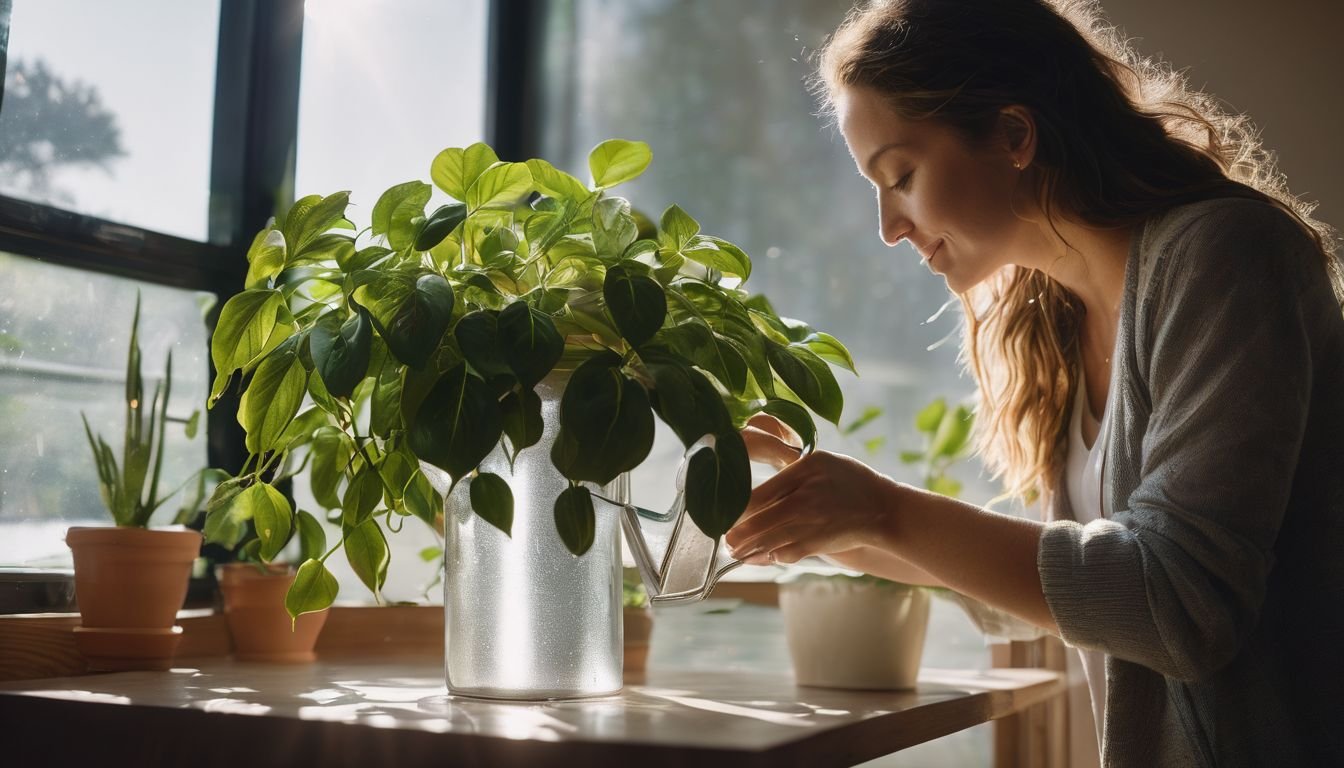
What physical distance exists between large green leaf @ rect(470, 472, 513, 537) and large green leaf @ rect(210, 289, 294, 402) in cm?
21

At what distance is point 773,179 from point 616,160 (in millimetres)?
1005

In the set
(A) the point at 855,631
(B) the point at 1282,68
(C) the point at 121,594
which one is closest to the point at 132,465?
(C) the point at 121,594

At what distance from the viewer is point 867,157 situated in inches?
47.3

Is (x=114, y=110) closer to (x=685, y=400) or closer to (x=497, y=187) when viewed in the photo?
(x=497, y=187)

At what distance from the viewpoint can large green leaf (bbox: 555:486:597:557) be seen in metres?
0.77

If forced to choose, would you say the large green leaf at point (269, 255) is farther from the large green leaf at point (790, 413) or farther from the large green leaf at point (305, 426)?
the large green leaf at point (790, 413)

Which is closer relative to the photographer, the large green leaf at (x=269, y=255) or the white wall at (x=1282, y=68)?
the large green leaf at (x=269, y=255)

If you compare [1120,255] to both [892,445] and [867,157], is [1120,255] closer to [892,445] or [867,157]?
[867,157]

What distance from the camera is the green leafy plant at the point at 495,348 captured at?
74cm

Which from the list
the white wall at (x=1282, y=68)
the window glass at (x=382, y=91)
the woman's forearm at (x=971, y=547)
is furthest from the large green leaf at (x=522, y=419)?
the white wall at (x=1282, y=68)

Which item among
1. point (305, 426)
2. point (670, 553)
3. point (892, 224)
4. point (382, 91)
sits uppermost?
point (382, 91)

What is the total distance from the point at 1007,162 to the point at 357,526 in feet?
2.38

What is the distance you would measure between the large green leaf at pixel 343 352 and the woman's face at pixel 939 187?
630mm

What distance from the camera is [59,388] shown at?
1.29 meters
